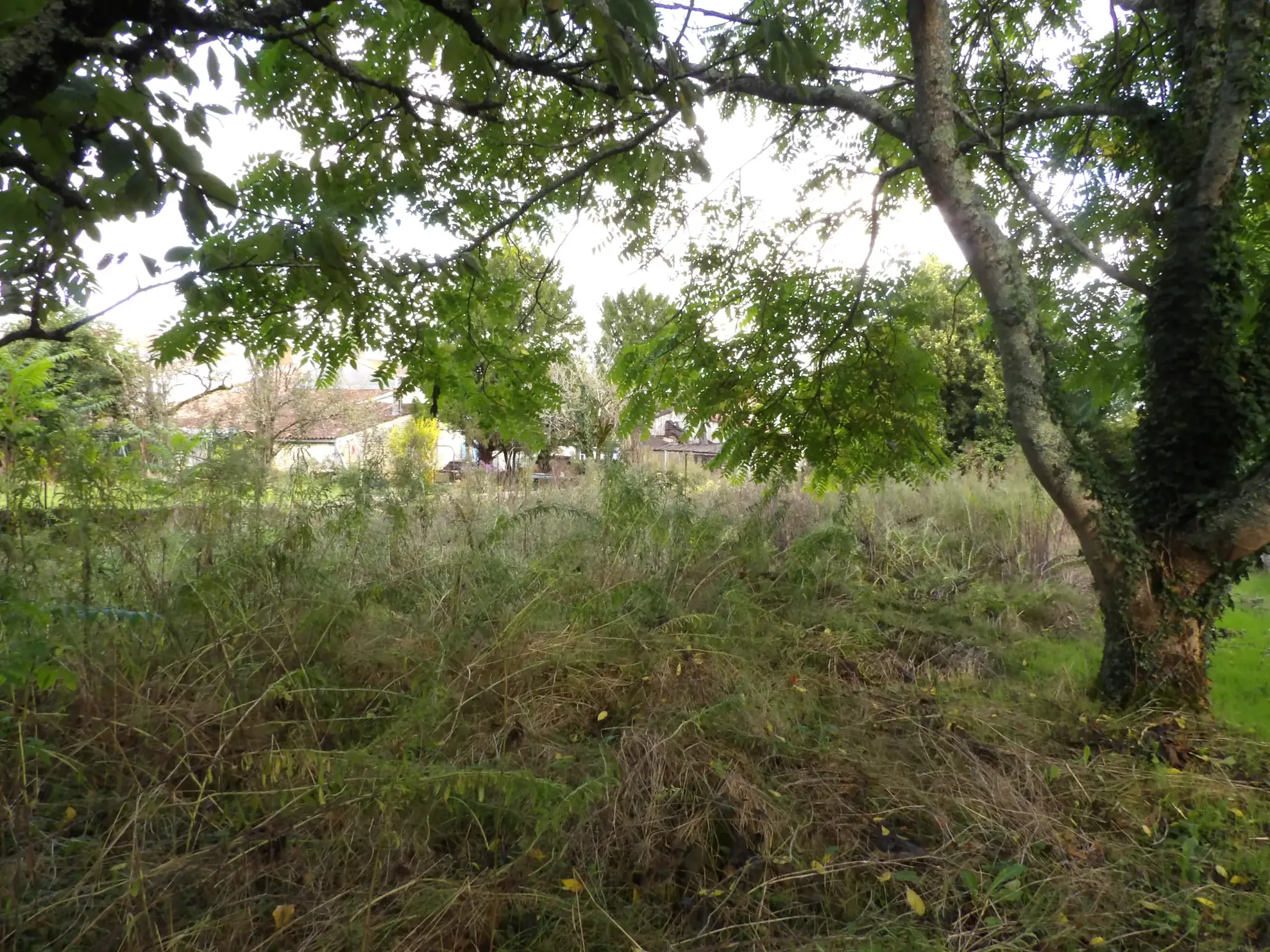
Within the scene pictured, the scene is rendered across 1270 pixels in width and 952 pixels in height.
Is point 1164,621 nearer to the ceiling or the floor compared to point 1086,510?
nearer to the floor

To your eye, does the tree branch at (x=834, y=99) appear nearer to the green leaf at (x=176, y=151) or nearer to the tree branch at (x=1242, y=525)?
the tree branch at (x=1242, y=525)

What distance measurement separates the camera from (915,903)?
273cm

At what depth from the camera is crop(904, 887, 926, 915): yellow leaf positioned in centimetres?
271

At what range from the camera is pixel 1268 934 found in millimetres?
2752

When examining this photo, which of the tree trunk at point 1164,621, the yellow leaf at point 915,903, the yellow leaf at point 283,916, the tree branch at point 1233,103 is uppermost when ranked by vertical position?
the tree branch at point 1233,103

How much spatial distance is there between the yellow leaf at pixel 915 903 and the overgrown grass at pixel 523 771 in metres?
0.02

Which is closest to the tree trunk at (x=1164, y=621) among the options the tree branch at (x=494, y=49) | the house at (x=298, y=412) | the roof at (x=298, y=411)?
the tree branch at (x=494, y=49)

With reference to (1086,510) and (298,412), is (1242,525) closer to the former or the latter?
(1086,510)

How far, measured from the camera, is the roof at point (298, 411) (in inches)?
656

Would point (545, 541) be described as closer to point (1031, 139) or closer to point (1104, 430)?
point (1104, 430)

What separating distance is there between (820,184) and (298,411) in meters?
15.7

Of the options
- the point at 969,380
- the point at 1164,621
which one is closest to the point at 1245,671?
the point at 1164,621

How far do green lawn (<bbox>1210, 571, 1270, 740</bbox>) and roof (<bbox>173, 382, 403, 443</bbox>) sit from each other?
1430 centimetres

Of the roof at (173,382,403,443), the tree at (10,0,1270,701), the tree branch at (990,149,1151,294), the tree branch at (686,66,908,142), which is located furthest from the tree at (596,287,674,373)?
the roof at (173,382,403,443)
